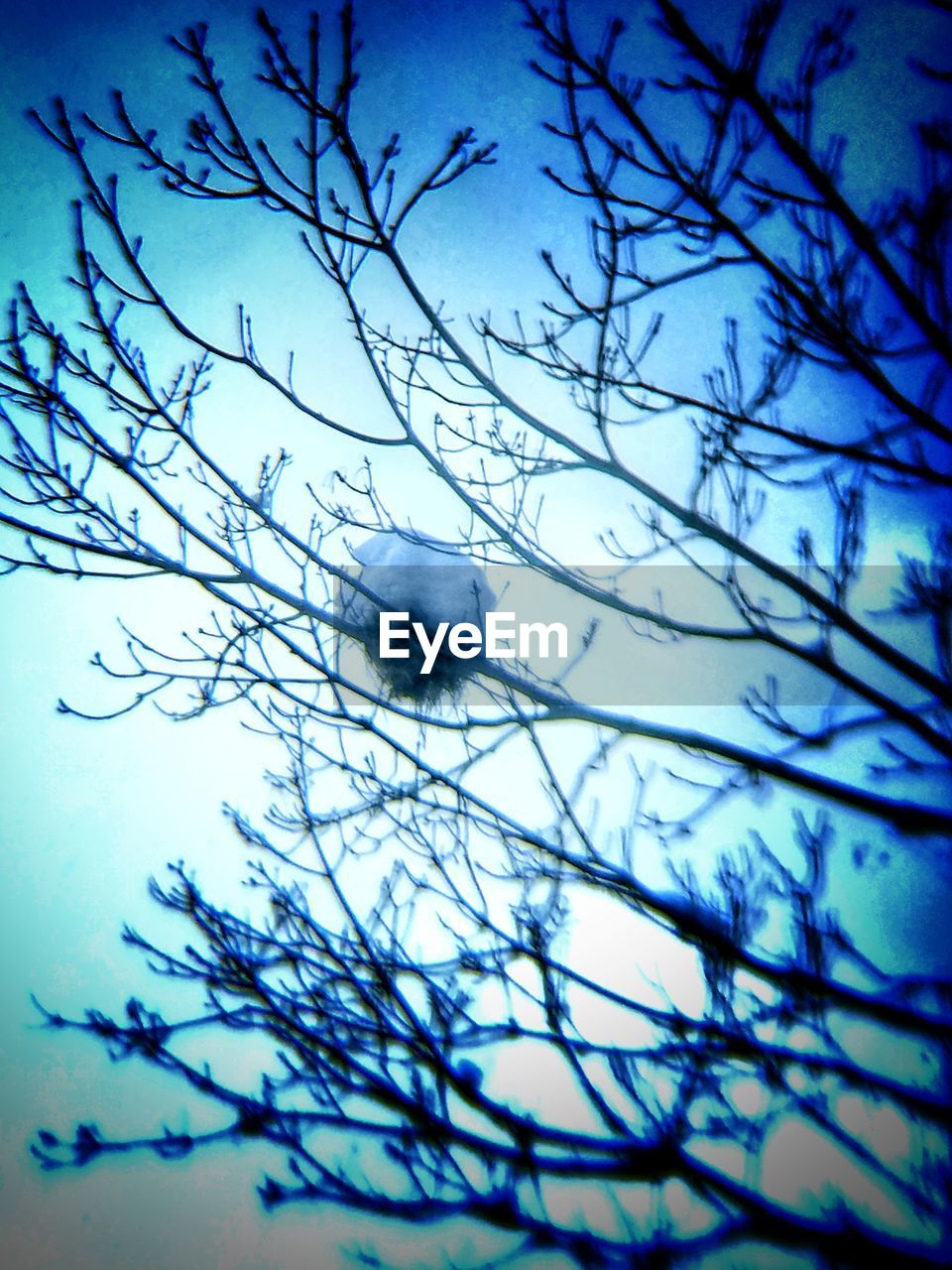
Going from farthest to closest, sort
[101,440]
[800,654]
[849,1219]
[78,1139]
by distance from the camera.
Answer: [78,1139] < [101,440] < [800,654] < [849,1219]

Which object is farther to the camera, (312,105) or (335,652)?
(335,652)

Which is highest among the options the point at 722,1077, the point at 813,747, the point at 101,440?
the point at 101,440

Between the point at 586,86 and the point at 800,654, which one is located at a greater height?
the point at 586,86

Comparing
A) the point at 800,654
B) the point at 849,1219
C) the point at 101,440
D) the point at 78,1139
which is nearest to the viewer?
the point at 849,1219

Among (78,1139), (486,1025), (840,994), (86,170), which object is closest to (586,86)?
(86,170)

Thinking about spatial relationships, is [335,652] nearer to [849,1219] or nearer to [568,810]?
[568,810]

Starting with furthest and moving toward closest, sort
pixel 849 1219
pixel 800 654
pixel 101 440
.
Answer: pixel 101 440, pixel 800 654, pixel 849 1219

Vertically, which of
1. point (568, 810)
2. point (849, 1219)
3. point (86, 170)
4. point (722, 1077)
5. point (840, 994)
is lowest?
point (849, 1219)

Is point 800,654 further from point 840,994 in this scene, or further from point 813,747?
point 840,994

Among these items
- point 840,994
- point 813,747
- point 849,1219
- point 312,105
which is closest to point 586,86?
point 312,105
